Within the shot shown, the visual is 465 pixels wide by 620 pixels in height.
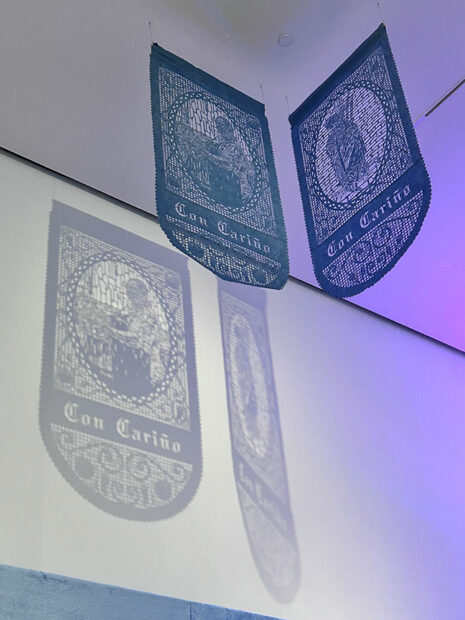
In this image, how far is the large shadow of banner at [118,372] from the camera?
153 inches

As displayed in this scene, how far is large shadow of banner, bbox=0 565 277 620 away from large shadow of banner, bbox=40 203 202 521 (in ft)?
1.59

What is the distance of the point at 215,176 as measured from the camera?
12.2 feet

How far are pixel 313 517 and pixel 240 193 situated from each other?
1793 millimetres

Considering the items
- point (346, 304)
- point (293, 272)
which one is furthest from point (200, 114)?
point (346, 304)

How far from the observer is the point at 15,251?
4.23m

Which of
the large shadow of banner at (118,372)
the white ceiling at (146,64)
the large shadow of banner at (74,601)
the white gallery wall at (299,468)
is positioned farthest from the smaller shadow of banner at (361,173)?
the large shadow of banner at (74,601)

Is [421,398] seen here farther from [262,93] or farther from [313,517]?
[262,93]

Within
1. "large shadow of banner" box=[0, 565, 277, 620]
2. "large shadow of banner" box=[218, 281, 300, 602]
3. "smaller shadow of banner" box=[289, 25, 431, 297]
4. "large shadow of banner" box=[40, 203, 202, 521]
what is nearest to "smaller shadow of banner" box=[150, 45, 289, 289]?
"smaller shadow of banner" box=[289, 25, 431, 297]

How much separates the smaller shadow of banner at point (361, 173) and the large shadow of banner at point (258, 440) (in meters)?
1.15

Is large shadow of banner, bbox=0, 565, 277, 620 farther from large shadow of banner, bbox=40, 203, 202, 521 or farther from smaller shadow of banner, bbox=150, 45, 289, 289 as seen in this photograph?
smaller shadow of banner, bbox=150, 45, 289, 289

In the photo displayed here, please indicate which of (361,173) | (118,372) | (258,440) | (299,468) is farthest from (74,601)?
(361,173)

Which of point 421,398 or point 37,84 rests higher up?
point 37,84

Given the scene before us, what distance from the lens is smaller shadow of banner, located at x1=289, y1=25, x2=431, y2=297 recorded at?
3.48 metres

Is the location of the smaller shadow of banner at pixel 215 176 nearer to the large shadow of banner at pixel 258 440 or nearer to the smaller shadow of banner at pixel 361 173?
the smaller shadow of banner at pixel 361 173
